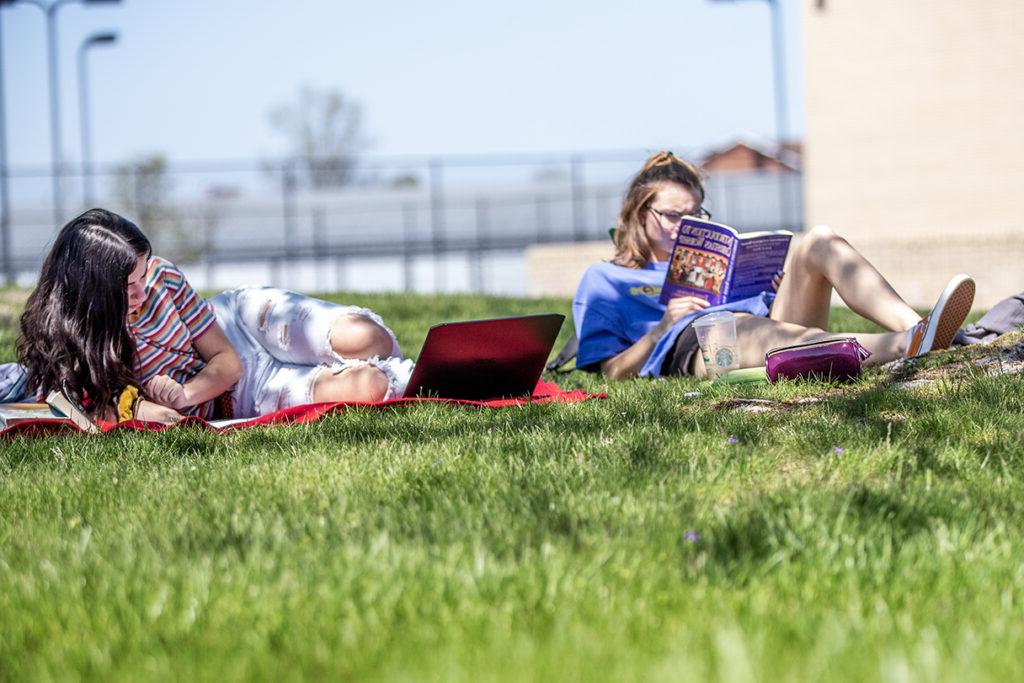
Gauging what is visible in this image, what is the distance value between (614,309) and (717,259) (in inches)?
27.1

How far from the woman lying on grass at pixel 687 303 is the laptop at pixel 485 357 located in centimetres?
78

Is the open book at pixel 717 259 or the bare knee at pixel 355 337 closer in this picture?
the bare knee at pixel 355 337

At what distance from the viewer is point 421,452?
Result: 11.1 ft

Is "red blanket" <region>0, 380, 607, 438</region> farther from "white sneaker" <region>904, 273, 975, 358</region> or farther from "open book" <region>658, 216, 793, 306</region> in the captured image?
"white sneaker" <region>904, 273, 975, 358</region>

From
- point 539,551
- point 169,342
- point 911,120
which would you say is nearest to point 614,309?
point 169,342

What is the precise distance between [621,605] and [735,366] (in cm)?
328

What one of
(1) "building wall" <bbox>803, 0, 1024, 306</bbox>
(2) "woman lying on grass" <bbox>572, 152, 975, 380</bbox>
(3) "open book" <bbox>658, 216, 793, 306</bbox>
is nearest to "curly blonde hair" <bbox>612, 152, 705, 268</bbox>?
(2) "woman lying on grass" <bbox>572, 152, 975, 380</bbox>

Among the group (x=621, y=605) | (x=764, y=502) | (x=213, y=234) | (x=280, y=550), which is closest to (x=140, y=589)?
(x=280, y=550)

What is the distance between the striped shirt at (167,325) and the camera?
447 centimetres

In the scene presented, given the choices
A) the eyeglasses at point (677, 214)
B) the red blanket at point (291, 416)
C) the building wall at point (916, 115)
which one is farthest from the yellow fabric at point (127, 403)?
the building wall at point (916, 115)

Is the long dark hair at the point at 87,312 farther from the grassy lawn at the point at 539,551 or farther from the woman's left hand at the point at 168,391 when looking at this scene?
the grassy lawn at the point at 539,551

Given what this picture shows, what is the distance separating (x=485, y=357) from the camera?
4.54 meters

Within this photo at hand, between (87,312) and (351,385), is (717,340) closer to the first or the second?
(351,385)

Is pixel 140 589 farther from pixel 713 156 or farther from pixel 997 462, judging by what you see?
pixel 713 156
